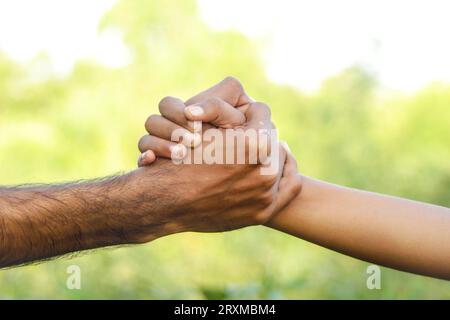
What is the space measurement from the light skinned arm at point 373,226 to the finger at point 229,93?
8.9 inches

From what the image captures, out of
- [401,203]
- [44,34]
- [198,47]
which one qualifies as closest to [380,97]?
[198,47]

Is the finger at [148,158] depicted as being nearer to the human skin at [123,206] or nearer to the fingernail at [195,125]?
the human skin at [123,206]

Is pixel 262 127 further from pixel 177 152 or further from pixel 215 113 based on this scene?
pixel 177 152

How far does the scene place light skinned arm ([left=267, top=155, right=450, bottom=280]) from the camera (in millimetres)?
1903

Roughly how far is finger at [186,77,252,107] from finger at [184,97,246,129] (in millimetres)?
68

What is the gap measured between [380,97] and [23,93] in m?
2.70

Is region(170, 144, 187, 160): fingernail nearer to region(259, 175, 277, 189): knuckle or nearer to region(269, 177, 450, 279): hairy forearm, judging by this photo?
region(259, 175, 277, 189): knuckle

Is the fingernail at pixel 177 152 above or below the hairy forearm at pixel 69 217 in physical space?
above

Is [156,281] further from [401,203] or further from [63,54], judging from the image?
A: [401,203]

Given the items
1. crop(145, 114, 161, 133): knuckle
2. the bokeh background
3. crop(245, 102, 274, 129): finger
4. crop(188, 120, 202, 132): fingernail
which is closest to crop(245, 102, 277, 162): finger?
crop(245, 102, 274, 129): finger

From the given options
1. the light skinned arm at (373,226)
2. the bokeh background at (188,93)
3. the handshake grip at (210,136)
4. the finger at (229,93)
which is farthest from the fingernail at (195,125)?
the bokeh background at (188,93)

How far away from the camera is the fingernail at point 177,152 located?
1.83 meters

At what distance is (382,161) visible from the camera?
5102 millimetres

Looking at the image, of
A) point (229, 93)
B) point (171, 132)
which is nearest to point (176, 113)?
point (171, 132)
